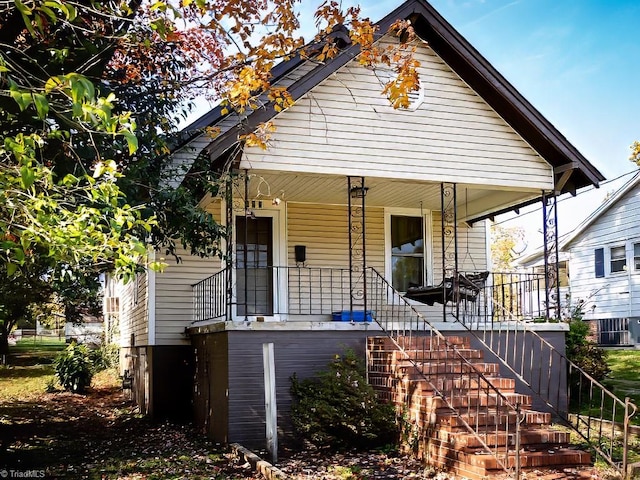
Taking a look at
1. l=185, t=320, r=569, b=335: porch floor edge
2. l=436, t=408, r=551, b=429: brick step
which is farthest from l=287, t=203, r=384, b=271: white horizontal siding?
l=436, t=408, r=551, b=429: brick step

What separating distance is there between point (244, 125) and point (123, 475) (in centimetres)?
519

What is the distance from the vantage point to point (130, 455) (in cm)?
1006

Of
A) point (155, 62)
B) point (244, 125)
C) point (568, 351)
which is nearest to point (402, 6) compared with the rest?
point (244, 125)

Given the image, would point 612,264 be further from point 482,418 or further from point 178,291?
point 482,418

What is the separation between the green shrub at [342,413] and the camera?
9.45 meters

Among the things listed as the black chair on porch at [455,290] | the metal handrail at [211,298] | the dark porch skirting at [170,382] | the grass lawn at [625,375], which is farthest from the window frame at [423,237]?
the dark porch skirting at [170,382]

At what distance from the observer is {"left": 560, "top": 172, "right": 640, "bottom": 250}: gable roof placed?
2309 cm

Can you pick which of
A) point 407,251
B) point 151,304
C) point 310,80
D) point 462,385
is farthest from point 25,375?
point 462,385

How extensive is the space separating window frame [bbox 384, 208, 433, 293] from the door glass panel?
2492 mm

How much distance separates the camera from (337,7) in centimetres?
991

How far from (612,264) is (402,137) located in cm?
1617

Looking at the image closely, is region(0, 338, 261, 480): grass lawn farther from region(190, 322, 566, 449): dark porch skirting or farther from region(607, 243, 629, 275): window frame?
region(607, 243, 629, 275): window frame

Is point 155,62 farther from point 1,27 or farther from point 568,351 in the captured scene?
point 568,351

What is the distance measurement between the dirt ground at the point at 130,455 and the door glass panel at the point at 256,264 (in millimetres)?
2636
